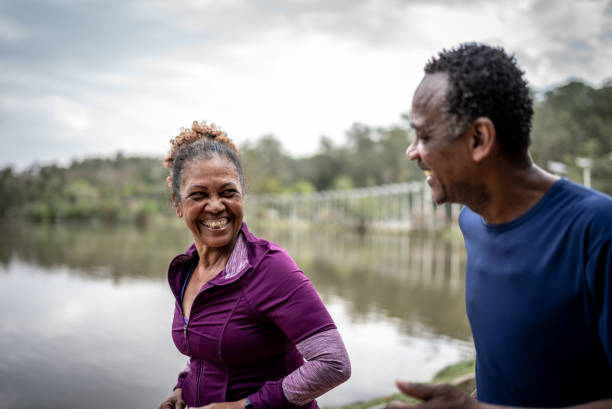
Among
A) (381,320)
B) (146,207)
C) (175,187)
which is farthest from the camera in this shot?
(146,207)

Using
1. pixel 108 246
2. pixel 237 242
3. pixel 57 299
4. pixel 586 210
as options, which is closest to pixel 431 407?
pixel 586 210

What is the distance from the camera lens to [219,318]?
5.36 ft

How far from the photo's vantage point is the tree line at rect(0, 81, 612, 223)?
30.8m

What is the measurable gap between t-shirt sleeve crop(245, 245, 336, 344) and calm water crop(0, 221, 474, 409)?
3118mm

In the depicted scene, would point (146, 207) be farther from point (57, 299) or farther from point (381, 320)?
point (381, 320)

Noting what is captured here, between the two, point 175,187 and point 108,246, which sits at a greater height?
point 175,187

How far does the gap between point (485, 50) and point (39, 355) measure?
6.04m

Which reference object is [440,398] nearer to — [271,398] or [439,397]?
[439,397]

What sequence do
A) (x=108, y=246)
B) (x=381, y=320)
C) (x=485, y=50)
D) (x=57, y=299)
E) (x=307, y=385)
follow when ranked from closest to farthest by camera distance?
(x=485, y=50) → (x=307, y=385) → (x=381, y=320) → (x=57, y=299) → (x=108, y=246)

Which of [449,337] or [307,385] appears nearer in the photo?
[307,385]

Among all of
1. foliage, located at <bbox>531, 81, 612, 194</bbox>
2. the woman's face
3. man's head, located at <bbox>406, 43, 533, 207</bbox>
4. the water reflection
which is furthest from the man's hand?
foliage, located at <bbox>531, 81, 612, 194</bbox>

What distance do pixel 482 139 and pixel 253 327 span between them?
36.4 inches

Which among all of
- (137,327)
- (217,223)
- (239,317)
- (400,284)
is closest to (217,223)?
(217,223)

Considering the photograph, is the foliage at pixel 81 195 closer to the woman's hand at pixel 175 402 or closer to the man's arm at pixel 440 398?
the woman's hand at pixel 175 402
